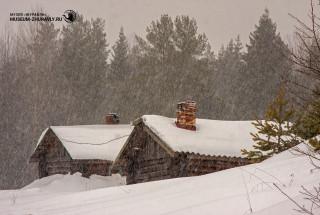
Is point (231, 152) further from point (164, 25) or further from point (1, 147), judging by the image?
point (1, 147)

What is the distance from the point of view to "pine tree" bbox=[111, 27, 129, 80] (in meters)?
45.1

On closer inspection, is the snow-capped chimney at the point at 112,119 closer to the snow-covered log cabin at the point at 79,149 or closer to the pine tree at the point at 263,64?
the snow-covered log cabin at the point at 79,149

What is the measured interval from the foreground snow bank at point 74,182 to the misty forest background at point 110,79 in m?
11.6

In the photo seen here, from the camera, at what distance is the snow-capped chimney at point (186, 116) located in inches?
617

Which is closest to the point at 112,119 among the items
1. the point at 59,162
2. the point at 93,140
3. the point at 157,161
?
the point at 93,140

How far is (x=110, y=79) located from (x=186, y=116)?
2997cm

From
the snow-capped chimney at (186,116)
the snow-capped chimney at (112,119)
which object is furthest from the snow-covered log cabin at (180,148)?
the snow-capped chimney at (112,119)

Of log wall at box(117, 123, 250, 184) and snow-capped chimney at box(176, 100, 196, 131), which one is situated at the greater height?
snow-capped chimney at box(176, 100, 196, 131)

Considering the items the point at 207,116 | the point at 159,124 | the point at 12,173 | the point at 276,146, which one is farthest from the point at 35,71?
the point at 276,146

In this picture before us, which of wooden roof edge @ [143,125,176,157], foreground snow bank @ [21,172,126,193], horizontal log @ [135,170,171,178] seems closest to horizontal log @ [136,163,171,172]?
horizontal log @ [135,170,171,178]

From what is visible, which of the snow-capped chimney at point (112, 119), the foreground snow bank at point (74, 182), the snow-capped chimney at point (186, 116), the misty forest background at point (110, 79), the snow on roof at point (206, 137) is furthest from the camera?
the misty forest background at point (110, 79)

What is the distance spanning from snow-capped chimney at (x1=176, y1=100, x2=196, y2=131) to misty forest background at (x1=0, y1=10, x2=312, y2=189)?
1738 centimetres

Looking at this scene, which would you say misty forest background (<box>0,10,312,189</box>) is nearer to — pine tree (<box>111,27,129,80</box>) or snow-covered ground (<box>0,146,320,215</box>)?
pine tree (<box>111,27,129,80</box>)

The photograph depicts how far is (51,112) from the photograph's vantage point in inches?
1687
